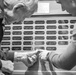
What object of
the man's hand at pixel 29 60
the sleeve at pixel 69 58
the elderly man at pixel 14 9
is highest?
the elderly man at pixel 14 9

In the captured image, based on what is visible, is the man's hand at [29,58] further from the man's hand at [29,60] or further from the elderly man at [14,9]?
the elderly man at [14,9]

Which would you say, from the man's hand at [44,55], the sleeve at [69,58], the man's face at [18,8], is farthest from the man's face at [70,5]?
the man's hand at [44,55]

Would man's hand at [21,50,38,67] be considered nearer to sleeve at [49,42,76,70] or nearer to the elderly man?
the elderly man

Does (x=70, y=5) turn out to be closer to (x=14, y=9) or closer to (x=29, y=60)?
(x=14, y=9)

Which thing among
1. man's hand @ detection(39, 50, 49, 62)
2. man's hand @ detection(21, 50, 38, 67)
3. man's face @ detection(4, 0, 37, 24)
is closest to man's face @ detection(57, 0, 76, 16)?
man's face @ detection(4, 0, 37, 24)

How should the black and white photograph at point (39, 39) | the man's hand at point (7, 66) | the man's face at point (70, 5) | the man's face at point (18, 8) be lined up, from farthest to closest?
the black and white photograph at point (39, 39) → the man's hand at point (7, 66) → the man's face at point (18, 8) → the man's face at point (70, 5)

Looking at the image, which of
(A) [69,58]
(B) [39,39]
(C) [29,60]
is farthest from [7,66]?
(A) [69,58]

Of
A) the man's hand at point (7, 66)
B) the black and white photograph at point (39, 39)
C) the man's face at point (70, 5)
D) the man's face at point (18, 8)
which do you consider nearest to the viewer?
the man's face at point (70, 5)

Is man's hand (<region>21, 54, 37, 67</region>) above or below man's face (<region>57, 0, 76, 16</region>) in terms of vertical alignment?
below

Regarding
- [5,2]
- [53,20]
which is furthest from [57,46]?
[5,2]

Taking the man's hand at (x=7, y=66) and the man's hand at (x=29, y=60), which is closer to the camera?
the man's hand at (x=7, y=66)

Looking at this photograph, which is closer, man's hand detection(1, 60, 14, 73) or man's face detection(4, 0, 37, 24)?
man's face detection(4, 0, 37, 24)

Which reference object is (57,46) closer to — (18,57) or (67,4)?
(18,57)

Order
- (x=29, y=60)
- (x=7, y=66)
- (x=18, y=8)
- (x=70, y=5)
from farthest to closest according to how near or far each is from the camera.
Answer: (x=29, y=60) → (x=7, y=66) → (x=18, y=8) → (x=70, y=5)
